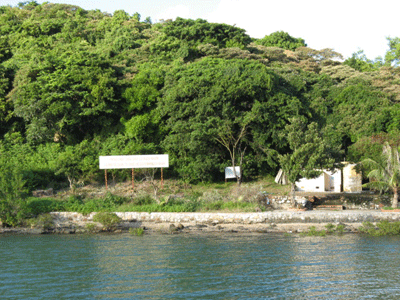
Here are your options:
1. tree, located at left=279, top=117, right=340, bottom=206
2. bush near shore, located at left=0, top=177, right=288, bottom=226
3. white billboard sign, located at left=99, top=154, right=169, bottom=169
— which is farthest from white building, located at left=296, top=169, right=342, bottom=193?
white billboard sign, located at left=99, top=154, right=169, bottom=169

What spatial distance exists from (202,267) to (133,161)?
13406 millimetres

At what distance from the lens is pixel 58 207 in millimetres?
25594

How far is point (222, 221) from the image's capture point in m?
24.0

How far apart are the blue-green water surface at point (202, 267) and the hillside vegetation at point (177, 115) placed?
7.47 m

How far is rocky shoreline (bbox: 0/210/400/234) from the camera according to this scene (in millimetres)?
23047

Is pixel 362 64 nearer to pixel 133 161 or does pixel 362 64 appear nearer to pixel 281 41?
pixel 281 41

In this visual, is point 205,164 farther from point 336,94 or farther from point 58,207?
point 336,94

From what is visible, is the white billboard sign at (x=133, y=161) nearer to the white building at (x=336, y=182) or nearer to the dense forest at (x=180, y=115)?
the dense forest at (x=180, y=115)

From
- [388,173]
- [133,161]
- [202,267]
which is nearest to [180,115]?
[133,161]

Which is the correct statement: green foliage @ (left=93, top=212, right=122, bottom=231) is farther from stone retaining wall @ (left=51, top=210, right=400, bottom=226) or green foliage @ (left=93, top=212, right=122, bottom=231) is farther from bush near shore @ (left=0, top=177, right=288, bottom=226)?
bush near shore @ (left=0, top=177, right=288, bottom=226)

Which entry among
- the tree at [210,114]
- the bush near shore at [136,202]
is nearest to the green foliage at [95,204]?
the bush near shore at [136,202]

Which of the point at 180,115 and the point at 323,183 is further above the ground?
the point at 180,115

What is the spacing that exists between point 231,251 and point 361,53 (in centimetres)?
5022

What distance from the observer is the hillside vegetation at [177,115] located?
30.7m
